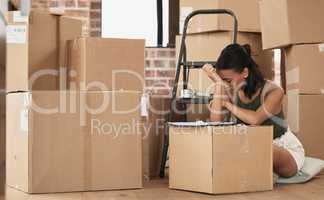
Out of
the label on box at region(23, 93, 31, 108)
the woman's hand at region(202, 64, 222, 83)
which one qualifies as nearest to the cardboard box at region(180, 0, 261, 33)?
the woman's hand at region(202, 64, 222, 83)

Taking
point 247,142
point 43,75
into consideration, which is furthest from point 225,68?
point 43,75

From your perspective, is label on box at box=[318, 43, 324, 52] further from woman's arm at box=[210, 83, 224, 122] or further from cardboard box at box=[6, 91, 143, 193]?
cardboard box at box=[6, 91, 143, 193]

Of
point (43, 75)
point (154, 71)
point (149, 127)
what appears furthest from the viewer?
point (154, 71)

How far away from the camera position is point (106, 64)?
106 inches

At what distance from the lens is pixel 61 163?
2.55m

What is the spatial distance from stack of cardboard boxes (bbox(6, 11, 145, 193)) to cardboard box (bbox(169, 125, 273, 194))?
0.23 meters

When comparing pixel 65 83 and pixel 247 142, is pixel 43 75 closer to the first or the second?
pixel 65 83

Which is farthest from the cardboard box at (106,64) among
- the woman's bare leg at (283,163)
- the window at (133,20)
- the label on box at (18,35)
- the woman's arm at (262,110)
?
the window at (133,20)

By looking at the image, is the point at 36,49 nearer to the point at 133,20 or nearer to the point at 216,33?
the point at 216,33

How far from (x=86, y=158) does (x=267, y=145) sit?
88 cm

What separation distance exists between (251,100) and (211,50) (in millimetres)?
729

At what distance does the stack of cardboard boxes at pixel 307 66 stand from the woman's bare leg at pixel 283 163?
44 cm

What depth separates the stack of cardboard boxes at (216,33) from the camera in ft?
11.5

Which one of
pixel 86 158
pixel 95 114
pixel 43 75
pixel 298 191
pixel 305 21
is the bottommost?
pixel 298 191
